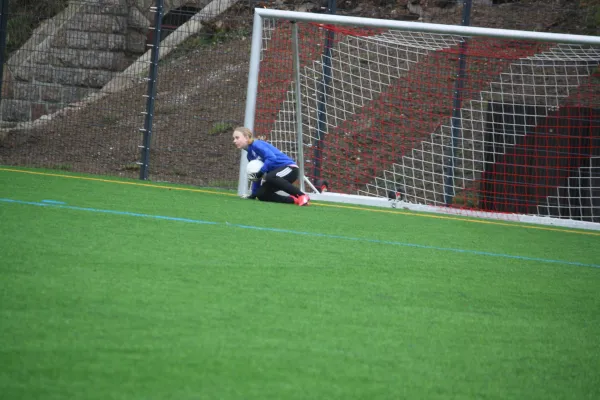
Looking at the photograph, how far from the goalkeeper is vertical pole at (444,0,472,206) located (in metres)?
2.45

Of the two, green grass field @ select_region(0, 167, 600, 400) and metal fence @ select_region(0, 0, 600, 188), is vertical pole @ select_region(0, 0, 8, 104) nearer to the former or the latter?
metal fence @ select_region(0, 0, 600, 188)

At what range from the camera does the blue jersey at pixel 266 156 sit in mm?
8289

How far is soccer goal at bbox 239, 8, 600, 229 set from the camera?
9.70 m

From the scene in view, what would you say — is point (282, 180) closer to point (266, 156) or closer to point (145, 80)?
point (266, 156)

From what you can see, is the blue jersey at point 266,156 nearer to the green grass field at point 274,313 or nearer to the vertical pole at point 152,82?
the green grass field at point 274,313

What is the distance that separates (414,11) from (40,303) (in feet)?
37.9

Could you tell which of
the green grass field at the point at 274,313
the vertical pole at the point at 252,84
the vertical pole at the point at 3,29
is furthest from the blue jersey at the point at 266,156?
the vertical pole at the point at 3,29

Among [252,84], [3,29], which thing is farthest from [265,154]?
[3,29]

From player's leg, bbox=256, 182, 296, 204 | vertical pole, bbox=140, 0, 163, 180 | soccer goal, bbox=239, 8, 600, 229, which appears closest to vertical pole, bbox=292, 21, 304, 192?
soccer goal, bbox=239, 8, 600, 229

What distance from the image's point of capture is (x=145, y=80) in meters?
11.4

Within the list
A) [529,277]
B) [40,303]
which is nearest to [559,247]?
[529,277]

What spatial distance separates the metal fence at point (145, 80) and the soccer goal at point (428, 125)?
1111 millimetres

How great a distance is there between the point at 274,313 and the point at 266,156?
5152 millimetres

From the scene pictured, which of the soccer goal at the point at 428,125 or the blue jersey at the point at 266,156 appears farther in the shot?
the soccer goal at the point at 428,125
